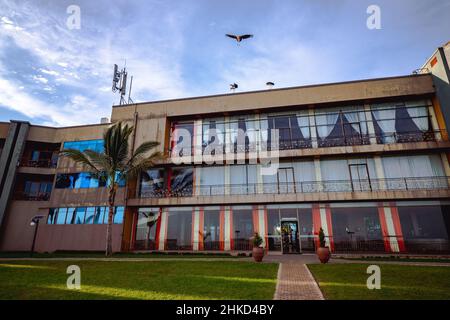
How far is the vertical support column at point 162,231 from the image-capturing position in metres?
19.2

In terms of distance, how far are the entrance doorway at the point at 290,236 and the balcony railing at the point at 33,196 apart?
70.5ft

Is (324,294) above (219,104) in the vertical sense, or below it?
below

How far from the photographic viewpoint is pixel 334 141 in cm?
1931

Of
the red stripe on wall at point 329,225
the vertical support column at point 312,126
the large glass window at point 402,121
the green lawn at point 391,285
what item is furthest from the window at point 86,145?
the large glass window at point 402,121

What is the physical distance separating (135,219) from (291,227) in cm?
1250

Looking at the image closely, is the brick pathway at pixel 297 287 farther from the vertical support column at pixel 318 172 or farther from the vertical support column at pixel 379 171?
the vertical support column at pixel 379 171

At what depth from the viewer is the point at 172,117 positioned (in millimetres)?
21844

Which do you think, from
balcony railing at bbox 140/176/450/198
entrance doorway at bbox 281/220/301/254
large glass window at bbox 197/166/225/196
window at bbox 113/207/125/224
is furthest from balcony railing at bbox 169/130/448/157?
window at bbox 113/207/125/224

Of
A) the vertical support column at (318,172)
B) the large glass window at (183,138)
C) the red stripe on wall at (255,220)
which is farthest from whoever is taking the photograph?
the large glass window at (183,138)

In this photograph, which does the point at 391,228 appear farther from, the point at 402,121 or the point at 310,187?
the point at 402,121

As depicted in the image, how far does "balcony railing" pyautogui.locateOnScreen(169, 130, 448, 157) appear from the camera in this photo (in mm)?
18125

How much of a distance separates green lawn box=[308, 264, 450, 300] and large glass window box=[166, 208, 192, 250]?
39.0 feet
